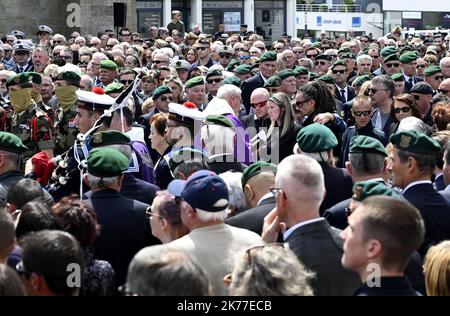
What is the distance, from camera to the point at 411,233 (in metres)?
3.77

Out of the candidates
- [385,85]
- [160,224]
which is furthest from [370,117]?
[160,224]

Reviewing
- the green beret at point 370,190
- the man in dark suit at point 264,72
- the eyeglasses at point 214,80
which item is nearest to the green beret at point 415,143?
the green beret at point 370,190

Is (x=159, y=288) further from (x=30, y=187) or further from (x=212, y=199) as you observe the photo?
(x=30, y=187)

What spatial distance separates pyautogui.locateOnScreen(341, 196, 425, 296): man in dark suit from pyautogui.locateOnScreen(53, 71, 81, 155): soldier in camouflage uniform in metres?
5.44

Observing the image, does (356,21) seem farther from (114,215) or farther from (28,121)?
(114,215)

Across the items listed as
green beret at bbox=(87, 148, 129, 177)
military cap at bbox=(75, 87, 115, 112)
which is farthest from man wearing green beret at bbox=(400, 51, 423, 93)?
green beret at bbox=(87, 148, 129, 177)

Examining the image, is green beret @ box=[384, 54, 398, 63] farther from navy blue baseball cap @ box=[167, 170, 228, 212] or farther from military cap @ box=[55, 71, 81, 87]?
navy blue baseball cap @ box=[167, 170, 228, 212]

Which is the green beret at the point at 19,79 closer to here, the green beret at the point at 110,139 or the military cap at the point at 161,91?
the military cap at the point at 161,91

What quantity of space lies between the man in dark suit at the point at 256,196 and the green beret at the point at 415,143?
2.86 feet

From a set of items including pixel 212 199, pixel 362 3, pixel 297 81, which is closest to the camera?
pixel 212 199

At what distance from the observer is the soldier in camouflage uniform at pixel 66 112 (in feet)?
29.4

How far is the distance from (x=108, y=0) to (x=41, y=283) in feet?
76.8

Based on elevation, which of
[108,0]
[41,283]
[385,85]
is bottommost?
[41,283]

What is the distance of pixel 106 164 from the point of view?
18.7ft
